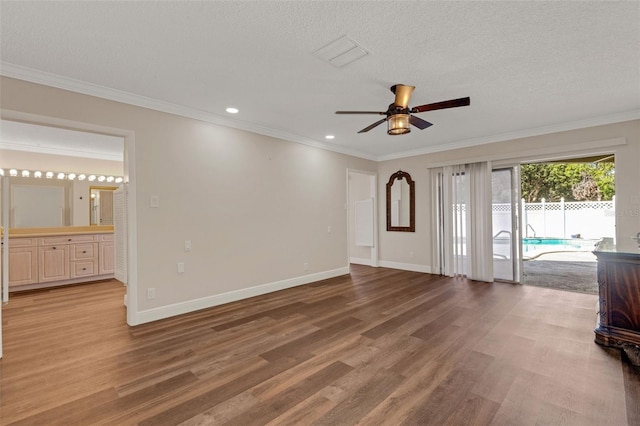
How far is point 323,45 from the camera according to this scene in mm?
2314

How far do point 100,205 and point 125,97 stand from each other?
4.32 m

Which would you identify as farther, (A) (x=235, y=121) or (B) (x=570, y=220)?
(B) (x=570, y=220)

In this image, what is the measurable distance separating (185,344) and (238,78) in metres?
2.65

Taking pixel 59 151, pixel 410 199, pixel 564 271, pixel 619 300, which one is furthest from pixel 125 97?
pixel 564 271

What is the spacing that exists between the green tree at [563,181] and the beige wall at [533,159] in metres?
7.72

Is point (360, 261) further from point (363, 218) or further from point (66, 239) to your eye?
point (66, 239)

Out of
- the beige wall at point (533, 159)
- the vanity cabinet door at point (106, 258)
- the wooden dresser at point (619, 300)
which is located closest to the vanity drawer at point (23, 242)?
the vanity cabinet door at point (106, 258)

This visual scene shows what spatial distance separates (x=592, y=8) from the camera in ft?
6.30

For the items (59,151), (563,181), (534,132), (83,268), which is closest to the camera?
(534,132)

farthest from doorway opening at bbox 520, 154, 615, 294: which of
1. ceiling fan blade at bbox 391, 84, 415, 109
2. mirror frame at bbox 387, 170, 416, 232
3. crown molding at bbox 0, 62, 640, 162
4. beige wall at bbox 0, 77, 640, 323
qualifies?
ceiling fan blade at bbox 391, 84, 415, 109

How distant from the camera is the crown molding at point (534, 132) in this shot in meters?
3.99

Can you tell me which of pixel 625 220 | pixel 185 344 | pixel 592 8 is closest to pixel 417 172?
pixel 625 220

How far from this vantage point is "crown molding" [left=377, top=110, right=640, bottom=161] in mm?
3986

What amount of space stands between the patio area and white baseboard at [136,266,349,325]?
3.84m
